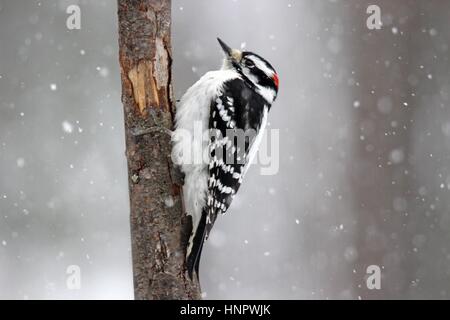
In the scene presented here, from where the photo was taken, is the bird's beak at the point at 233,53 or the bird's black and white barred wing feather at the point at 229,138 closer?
the bird's black and white barred wing feather at the point at 229,138

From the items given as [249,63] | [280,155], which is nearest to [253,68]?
[249,63]

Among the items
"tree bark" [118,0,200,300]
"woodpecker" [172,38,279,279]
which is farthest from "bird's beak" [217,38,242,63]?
"tree bark" [118,0,200,300]

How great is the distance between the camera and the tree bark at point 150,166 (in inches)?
160

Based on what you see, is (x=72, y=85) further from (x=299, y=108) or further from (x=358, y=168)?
(x=358, y=168)

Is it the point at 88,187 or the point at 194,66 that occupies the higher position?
the point at 194,66

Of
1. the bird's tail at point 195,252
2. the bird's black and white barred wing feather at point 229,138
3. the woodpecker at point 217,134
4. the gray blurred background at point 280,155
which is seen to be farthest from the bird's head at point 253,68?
the gray blurred background at point 280,155

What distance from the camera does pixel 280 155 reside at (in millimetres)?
8188

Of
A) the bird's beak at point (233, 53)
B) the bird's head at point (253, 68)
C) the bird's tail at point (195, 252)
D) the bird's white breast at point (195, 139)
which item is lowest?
the bird's tail at point (195, 252)

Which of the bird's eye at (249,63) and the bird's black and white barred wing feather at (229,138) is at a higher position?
the bird's eye at (249,63)

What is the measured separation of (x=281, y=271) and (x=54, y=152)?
3.01m

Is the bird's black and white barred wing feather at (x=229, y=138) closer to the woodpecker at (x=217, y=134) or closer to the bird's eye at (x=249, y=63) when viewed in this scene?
the woodpecker at (x=217, y=134)

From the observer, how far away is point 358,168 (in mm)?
7684

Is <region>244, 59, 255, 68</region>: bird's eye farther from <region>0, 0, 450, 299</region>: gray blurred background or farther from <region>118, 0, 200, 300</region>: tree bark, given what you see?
<region>0, 0, 450, 299</region>: gray blurred background
